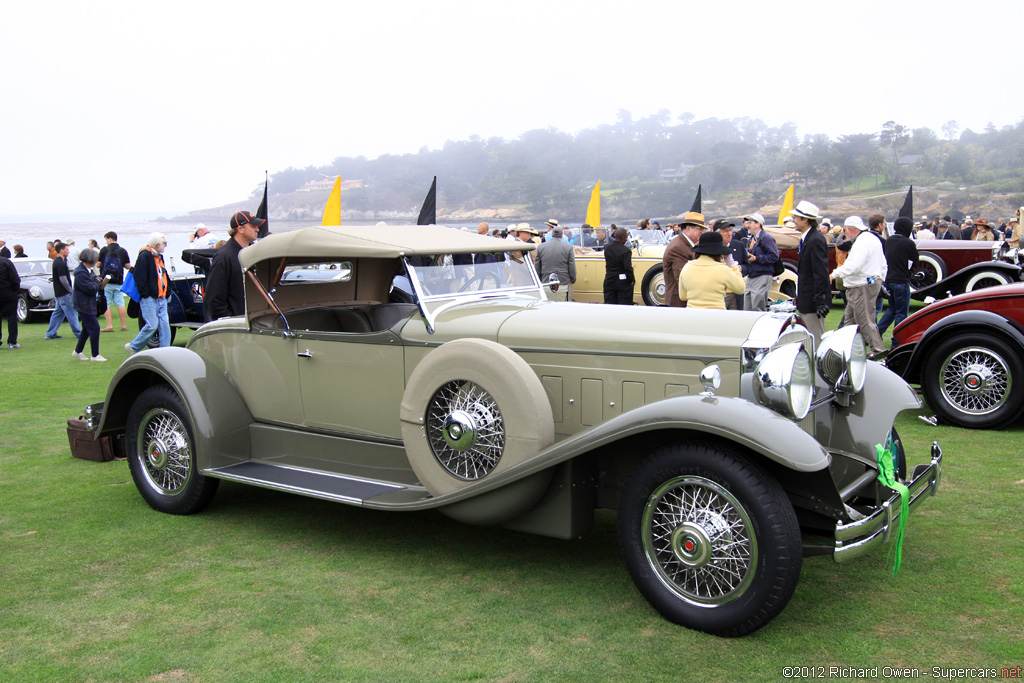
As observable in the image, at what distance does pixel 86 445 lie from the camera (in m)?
6.12

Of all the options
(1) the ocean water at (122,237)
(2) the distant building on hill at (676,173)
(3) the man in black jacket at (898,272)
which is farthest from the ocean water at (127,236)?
(2) the distant building on hill at (676,173)

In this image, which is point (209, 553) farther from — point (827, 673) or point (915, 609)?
point (915, 609)

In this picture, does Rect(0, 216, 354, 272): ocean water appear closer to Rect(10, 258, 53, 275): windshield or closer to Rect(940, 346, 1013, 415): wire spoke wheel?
Rect(10, 258, 53, 275): windshield

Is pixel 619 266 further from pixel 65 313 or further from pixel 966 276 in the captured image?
pixel 65 313

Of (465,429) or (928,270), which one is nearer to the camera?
(465,429)

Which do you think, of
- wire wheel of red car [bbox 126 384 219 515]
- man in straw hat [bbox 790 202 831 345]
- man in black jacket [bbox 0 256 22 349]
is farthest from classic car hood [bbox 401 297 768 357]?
man in black jacket [bbox 0 256 22 349]

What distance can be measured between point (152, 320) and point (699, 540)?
9.23 meters

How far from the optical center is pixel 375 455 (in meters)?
4.55

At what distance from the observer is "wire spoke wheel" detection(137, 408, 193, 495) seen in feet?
16.2

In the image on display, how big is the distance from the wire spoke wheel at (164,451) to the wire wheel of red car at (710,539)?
300 centimetres

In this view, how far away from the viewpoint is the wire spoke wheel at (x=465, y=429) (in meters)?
3.87

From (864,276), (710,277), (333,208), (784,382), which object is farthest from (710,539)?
(333,208)

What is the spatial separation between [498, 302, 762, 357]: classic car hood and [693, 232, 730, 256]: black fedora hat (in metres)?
2.42

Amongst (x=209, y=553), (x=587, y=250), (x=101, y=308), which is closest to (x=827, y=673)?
(x=209, y=553)
